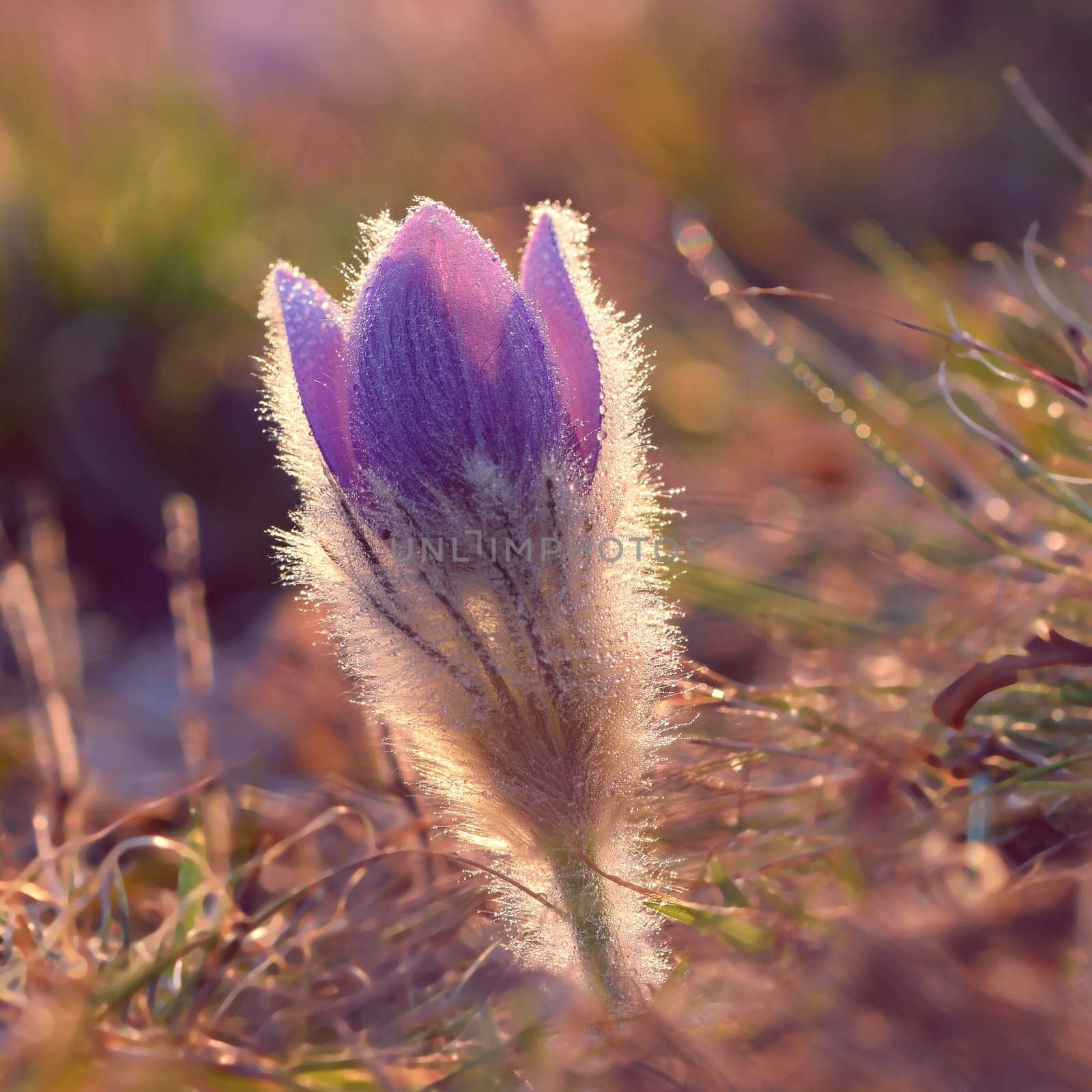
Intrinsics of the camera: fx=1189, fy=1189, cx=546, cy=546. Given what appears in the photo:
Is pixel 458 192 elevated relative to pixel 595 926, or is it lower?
elevated

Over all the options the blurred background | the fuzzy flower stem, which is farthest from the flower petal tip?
the blurred background

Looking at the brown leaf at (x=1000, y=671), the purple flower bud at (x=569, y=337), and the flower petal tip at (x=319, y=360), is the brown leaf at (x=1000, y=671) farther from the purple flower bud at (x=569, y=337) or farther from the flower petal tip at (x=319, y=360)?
the flower petal tip at (x=319, y=360)

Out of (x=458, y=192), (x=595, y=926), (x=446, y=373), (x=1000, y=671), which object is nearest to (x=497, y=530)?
(x=446, y=373)

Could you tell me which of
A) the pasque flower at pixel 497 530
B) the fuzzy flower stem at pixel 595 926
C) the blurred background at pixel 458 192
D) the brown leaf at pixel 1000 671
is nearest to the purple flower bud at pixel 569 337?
the pasque flower at pixel 497 530

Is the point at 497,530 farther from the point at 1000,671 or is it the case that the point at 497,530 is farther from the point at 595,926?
the point at 1000,671

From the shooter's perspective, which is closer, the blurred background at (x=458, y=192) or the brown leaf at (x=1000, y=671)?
the brown leaf at (x=1000, y=671)

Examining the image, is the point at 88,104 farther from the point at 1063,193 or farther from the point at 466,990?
the point at 466,990
